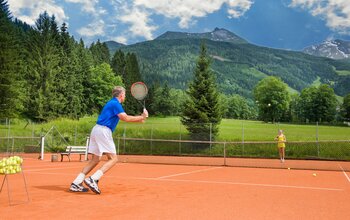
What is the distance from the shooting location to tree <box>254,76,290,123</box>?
104 meters

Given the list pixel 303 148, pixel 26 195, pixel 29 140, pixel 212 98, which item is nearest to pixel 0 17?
pixel 29 140

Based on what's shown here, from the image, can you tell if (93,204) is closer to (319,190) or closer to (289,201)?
(289,201)

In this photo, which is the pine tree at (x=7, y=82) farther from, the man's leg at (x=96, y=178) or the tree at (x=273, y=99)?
the tree at (x=273, y=99)

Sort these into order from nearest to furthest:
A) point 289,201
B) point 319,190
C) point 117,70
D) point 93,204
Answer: point 93,204 → point 289,201 → point 319,190 → point 117,70

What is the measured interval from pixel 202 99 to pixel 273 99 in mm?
76109

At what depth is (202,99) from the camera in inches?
1249

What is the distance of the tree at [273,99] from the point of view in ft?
341

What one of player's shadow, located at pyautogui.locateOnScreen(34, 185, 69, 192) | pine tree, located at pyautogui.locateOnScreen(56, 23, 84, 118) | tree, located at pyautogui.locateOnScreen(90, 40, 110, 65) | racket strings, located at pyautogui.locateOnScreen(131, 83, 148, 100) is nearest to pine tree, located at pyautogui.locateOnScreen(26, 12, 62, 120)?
pine tree, located at pyautogui.locateOnScreen(56, 23, 84, 118)

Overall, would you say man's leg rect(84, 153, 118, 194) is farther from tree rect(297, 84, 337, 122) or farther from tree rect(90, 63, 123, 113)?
tree rect(297, 84, 337, 122)

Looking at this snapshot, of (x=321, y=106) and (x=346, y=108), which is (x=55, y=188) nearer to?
(x=321, y=106)

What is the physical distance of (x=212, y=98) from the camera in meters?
32.0

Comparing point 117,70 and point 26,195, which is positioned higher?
point 117,70

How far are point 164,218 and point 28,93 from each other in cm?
5107

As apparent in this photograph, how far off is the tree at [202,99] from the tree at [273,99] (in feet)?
241
